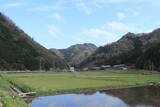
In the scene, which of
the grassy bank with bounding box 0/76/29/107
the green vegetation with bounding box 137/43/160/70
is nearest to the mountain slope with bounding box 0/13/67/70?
the green vegetation with bounding box 137/43/160/70

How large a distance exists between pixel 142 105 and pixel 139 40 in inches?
6270

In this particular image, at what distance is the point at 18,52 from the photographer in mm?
117188

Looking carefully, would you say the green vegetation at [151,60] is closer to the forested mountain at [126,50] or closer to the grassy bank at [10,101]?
the forested mountain at [126,50]

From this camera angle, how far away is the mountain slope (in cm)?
10819

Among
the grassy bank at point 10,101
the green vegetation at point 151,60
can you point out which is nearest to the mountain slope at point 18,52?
the green vegetation at point 151,60

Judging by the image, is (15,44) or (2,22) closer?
(15,44)

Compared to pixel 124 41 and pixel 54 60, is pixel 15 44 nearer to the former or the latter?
pixel 54 60

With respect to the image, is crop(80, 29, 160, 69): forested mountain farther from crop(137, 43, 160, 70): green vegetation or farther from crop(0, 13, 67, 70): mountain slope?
crop(0, 13, 67, 70): mountain slope

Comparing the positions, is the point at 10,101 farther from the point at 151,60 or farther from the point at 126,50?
the point at 126,50

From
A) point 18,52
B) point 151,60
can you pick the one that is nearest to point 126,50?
point 151,60

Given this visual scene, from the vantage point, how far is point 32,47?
130 m

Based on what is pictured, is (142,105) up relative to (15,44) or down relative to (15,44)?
down

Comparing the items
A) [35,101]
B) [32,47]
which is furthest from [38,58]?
[35,101]

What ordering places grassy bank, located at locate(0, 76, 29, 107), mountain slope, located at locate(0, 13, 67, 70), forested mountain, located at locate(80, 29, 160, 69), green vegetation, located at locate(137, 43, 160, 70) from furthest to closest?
1. forested mountain, located at locate(80, 29, 160, 69)
2. mountain slope, located at locate(0, 13, 67, 70)
3. green vegetation, located at locate(137, 43, 160, 70)
4. grassy bank, located at locate(0, 76, 29, 107)
